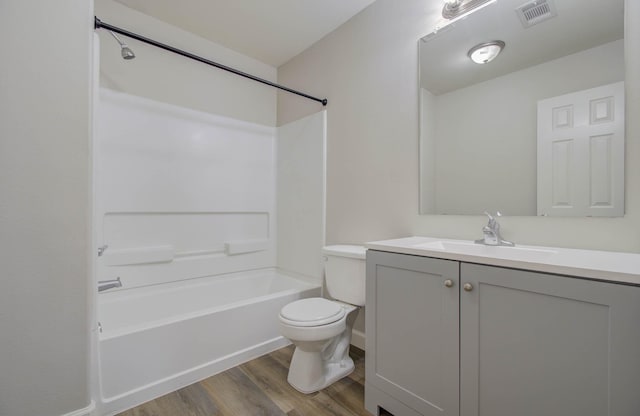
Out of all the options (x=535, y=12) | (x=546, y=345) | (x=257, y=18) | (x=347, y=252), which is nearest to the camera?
(x=546, y=345)

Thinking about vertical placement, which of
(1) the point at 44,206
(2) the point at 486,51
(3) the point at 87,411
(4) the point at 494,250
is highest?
(2) the point at 486,51

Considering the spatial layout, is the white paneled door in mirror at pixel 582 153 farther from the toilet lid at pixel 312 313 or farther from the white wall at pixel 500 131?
the toilet lid at pixel 312 313

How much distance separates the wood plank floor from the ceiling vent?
2.09 meters

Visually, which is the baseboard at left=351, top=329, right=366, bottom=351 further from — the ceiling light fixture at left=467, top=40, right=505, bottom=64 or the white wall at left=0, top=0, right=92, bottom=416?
the ceiling light fixture at left=467, top=40, right=505, bottom=64

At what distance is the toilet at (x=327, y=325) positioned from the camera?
1.49m

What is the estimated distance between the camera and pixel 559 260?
3.12 feet

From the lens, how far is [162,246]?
2223 mm

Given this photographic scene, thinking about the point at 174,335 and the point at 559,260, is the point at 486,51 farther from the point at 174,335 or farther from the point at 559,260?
the point at 174,335

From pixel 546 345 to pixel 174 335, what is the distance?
5.64ft

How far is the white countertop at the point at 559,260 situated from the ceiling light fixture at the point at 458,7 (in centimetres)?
129

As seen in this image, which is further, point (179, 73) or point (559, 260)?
point (179, 73)

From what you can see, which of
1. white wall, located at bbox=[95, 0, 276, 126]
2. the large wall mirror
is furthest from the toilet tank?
white wall, located at bbox=[95, 0, 276, 126]

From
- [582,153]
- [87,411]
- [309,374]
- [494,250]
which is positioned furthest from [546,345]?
[87,411]

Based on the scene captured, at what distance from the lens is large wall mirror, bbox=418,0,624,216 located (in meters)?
1.17
